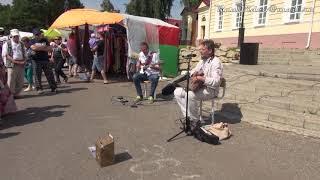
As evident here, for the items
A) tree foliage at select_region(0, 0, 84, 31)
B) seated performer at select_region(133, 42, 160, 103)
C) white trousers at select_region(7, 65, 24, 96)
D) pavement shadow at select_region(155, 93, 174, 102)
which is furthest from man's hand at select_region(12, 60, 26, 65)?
tree foliage at select_region(0, 0, 84, 31)

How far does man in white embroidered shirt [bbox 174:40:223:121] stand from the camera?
636 cm

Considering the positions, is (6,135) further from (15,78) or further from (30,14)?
(30,14)

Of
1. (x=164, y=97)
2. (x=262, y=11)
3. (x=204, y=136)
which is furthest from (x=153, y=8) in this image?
(x=204, y=136)

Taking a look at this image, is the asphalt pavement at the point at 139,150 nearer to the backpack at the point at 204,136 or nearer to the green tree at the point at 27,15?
the backpack at the point at 204,136

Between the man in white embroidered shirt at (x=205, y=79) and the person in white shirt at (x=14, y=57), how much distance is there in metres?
5.05

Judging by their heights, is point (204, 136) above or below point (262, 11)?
below

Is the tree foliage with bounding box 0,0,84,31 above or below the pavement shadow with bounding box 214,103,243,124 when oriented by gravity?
above

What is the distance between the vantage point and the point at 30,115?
25.6 feet

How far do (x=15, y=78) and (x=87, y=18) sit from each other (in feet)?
15.7

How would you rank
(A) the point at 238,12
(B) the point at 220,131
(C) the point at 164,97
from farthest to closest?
(A) the point at 238,12 < (C) the point at 164,97 < (B) the point at 220,131

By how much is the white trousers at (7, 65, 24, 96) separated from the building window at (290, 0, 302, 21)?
1394 cm

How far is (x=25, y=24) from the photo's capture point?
68250 millimetres

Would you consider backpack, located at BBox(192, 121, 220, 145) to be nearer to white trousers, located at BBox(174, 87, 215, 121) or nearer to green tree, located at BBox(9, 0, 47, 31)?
white trousers, located at BBox(174, 87, 215, 121)

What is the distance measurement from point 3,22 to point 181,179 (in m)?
75.9
